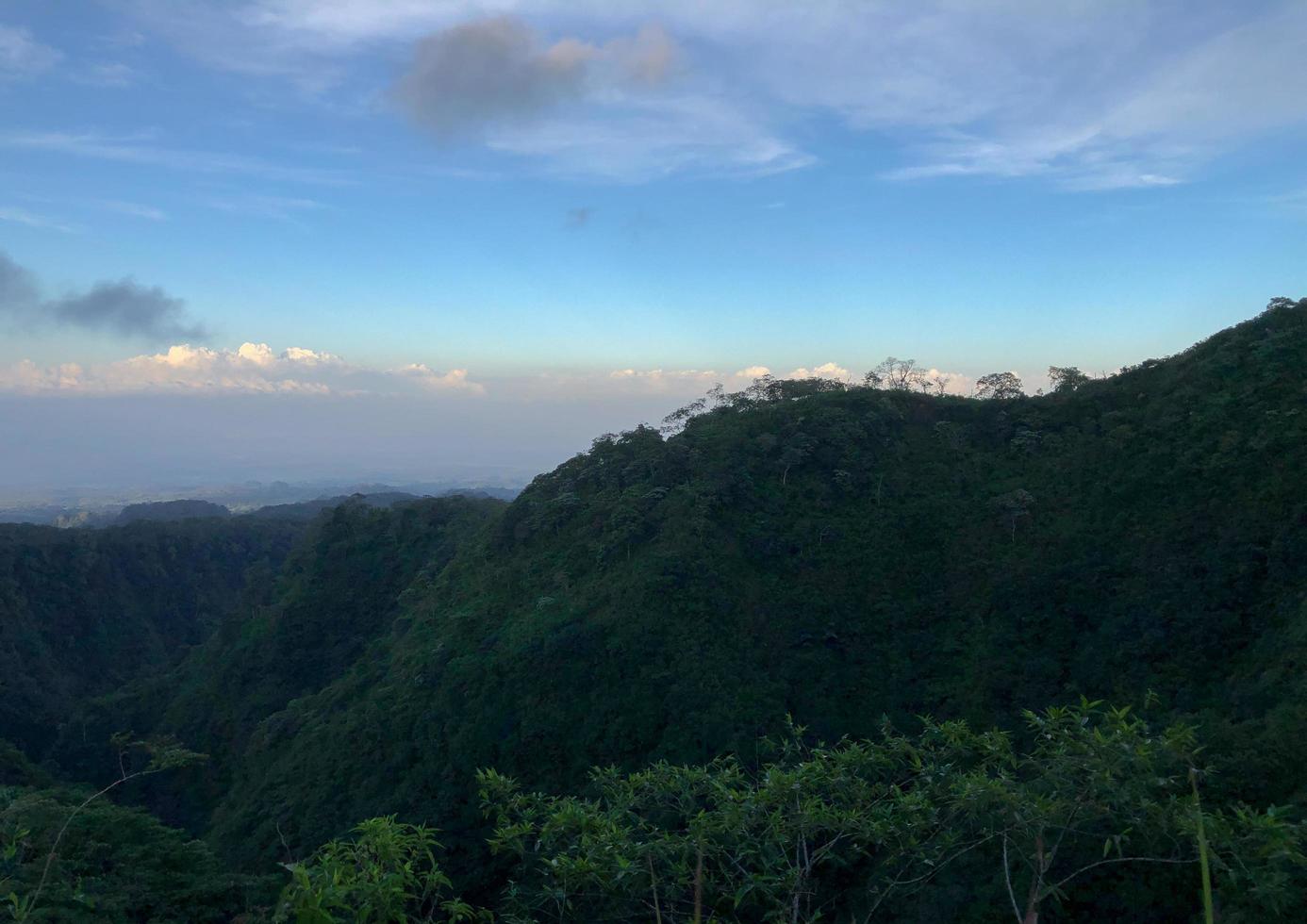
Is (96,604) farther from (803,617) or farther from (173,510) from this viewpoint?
(173,510)

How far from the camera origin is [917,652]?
23016 millimetres

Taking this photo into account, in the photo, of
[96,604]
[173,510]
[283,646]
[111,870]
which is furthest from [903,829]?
[173,510]

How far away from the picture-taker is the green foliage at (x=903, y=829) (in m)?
7.75

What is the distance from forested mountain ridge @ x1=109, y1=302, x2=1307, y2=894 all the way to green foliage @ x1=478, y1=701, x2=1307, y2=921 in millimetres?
6815

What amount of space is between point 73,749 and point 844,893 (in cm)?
4033

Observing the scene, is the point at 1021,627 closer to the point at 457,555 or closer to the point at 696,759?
the point at 696,759

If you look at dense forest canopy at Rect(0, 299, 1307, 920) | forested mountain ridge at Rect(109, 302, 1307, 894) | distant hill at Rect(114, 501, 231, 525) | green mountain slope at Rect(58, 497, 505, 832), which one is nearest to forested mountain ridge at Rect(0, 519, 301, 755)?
dense forest canopy at Rect(0, 299, 1307, 920)

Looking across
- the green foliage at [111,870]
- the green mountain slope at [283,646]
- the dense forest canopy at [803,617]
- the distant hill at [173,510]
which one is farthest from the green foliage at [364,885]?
the distant hill at [173,510]

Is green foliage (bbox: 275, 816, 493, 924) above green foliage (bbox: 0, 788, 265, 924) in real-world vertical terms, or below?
above

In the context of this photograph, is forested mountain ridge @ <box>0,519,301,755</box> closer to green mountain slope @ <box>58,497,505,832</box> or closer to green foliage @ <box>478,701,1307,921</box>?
green mountain slope @ <box>58,497,505,832</box>

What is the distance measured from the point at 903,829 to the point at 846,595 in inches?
635

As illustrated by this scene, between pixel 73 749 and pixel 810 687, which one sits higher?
pixel 810 687

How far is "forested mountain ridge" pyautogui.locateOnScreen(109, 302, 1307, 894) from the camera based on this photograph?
65.4ft

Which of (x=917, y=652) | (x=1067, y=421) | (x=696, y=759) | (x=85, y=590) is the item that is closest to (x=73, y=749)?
(x=85, y=590)
